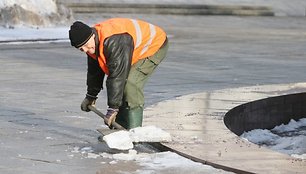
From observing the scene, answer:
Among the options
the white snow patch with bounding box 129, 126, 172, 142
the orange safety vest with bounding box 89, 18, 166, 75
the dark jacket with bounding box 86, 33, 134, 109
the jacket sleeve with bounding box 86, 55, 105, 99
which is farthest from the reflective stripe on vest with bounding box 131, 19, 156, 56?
the white snow patch with bounding box 129, 126, 172, 142

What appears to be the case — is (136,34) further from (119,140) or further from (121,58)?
(119,140)

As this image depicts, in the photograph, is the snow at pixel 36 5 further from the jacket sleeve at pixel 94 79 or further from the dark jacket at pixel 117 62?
the dark jacket at pixel 117 62

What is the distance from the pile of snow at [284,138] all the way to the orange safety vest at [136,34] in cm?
215

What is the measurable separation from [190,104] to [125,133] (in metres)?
2.81

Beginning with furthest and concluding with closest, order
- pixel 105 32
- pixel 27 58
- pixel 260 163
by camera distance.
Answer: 1. pixel 27 58
2. pixel 105 32
3. pixel 260 163

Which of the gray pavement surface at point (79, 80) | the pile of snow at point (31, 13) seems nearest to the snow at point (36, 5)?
the pile of snow at point (31, 13)

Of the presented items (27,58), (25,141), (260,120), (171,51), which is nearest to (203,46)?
(171,51)

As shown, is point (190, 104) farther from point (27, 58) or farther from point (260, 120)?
point (27, 58)

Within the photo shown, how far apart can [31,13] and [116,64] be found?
59.7 ft

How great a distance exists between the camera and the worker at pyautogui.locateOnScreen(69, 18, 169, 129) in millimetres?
7402

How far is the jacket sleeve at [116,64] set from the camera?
740 centimetres

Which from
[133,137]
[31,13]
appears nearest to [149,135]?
[133,137]

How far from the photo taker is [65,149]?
7.84m

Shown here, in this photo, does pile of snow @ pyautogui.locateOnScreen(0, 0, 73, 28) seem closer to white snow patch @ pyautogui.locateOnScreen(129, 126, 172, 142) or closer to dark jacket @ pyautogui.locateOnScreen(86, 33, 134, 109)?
white snow patch @ pyautogui.locateOnScreen(129, 126, 172, 142)
